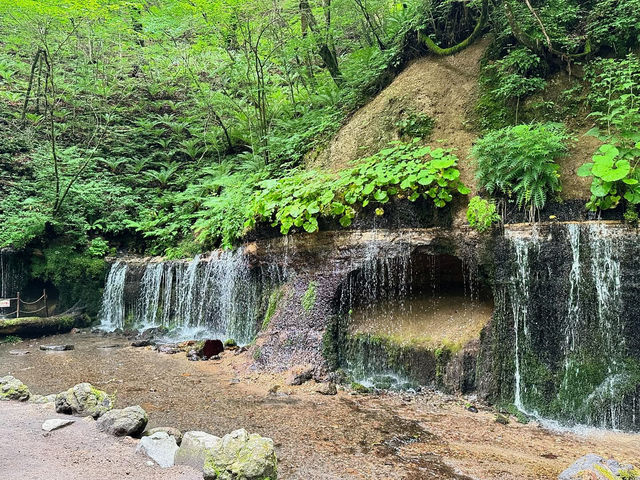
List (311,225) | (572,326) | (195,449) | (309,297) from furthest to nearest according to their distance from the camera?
1. (309,297)
2. (311,225)
3. (572,326)
4. (195,449)

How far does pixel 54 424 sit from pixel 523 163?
731 cm

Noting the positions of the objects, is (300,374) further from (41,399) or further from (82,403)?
(41,399)

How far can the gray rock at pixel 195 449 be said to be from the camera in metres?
3.74

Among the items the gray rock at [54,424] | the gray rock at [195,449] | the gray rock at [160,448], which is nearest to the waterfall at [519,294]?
the gray rock at [195,449]

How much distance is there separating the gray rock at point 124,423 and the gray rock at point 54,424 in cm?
34

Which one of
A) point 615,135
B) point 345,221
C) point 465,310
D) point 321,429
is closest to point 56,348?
point 345,221

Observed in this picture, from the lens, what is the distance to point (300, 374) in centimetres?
734

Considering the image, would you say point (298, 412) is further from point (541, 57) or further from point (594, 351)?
point (541, 57)

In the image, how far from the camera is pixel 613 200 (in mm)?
6070

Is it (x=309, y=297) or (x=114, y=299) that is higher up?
(x=309, y=297)

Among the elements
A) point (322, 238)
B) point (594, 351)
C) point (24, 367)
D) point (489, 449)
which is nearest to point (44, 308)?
→ point (24, 367)

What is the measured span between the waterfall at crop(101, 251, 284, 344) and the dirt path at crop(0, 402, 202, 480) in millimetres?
5293

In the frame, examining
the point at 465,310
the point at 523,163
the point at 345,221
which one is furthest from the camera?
the point at 345,221

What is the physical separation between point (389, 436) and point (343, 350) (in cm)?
293
